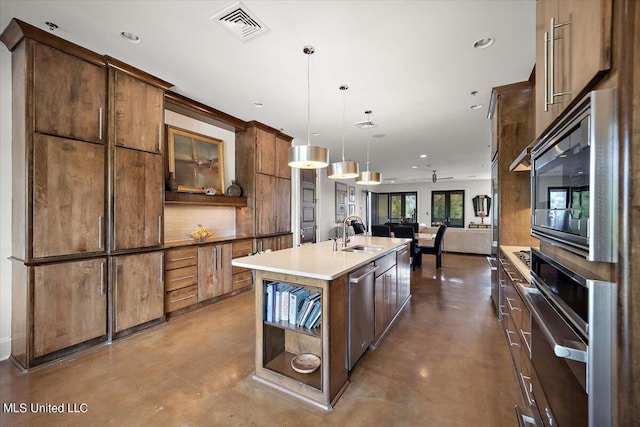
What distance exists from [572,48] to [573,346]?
1050 mm

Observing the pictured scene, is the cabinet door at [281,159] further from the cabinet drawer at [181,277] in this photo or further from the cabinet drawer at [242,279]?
the cabinet drawer at [181,277]

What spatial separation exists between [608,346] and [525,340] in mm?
1074

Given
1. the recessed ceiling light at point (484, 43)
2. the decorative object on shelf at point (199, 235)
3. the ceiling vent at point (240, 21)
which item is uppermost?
the ceiling vent at point (240, 21)

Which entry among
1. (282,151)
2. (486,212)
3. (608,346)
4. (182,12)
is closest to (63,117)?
(182,12)

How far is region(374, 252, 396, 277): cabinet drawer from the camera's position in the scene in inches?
100

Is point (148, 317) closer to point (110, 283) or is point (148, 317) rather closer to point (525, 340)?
point (110, 283)

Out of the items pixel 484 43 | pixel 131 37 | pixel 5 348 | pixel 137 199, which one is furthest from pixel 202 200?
pixel 484 43

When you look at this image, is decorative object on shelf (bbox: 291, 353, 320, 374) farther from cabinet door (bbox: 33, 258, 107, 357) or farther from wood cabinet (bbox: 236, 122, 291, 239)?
wood cabinet (bbox: 236, 122, 291, 239)

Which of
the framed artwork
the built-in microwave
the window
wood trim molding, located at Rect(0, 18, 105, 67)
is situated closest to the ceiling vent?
wood trim molding, located at Rect(0, 18, 105, 67)

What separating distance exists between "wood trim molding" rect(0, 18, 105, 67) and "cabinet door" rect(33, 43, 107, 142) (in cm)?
4

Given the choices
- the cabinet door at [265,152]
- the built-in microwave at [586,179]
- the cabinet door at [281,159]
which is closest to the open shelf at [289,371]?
the built-in microwave at [586,179]

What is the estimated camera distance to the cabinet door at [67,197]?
219cm

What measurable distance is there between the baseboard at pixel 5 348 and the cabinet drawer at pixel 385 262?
3.31m

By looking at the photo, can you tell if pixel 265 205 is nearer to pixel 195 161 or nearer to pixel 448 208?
pixel 195 161
